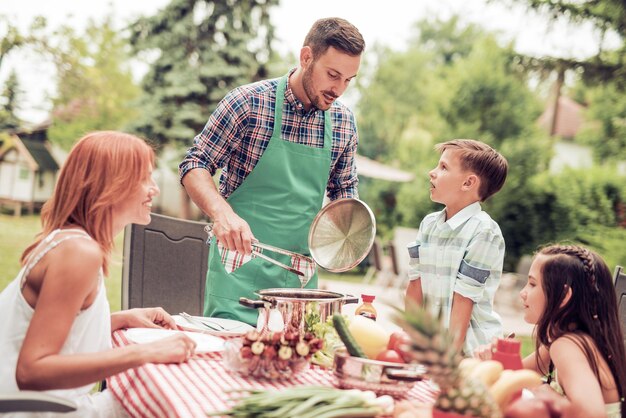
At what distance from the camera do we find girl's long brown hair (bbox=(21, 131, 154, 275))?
183 cm

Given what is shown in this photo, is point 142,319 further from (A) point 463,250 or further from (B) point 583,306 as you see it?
(B) point 583,306

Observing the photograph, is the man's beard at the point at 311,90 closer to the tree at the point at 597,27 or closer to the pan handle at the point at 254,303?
the pan handle at the point at 254,303

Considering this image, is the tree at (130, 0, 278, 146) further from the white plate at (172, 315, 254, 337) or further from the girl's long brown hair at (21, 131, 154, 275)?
the girl's long brown hair at (21, 131, 154, 275)

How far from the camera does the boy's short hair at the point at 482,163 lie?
260cm

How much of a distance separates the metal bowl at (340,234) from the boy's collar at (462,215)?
1.25ft

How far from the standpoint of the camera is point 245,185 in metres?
2.68

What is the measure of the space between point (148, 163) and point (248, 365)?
677 millimetres

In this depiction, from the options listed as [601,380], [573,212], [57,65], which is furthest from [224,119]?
[573,212]

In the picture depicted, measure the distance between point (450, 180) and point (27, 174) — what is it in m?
11.0

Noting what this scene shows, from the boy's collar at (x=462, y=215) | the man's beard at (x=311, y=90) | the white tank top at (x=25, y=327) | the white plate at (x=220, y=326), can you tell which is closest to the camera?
the white tank top at (x=25, y=327)

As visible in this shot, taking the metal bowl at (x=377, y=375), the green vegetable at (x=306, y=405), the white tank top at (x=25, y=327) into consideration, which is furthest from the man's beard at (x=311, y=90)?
the green vegetable at (x=306, y=405)

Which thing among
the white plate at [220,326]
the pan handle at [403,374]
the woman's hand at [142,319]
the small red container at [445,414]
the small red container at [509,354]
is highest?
the small red container at [509,354]

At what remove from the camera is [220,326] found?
2.29 m

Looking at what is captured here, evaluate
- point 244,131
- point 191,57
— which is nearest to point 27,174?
point 191,57
